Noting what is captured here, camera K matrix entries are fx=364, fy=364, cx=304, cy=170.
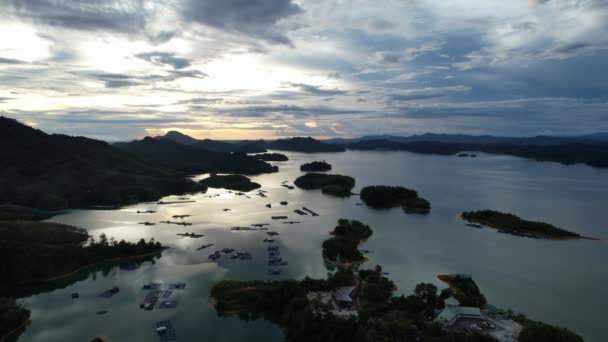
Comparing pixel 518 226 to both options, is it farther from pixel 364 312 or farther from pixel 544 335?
pixel 364 312

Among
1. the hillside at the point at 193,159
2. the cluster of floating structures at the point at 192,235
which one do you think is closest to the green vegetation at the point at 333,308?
the cluster of floating structures at the point at 192,235

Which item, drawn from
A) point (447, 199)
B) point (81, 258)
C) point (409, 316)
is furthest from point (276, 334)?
point (447, 199)

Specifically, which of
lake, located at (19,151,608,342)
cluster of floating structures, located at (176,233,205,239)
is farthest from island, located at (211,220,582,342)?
cluster of floating structures, located at (176,233,205,239)

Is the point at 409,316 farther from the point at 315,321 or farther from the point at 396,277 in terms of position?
the point at 396,277

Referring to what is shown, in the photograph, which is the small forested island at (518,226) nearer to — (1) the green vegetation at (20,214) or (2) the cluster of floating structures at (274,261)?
(2) the cluster of floating structures at (274,261)

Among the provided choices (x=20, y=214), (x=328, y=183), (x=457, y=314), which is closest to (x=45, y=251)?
(x=20, y=214)

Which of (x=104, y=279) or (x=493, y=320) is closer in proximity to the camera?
(x=493, y=320)
